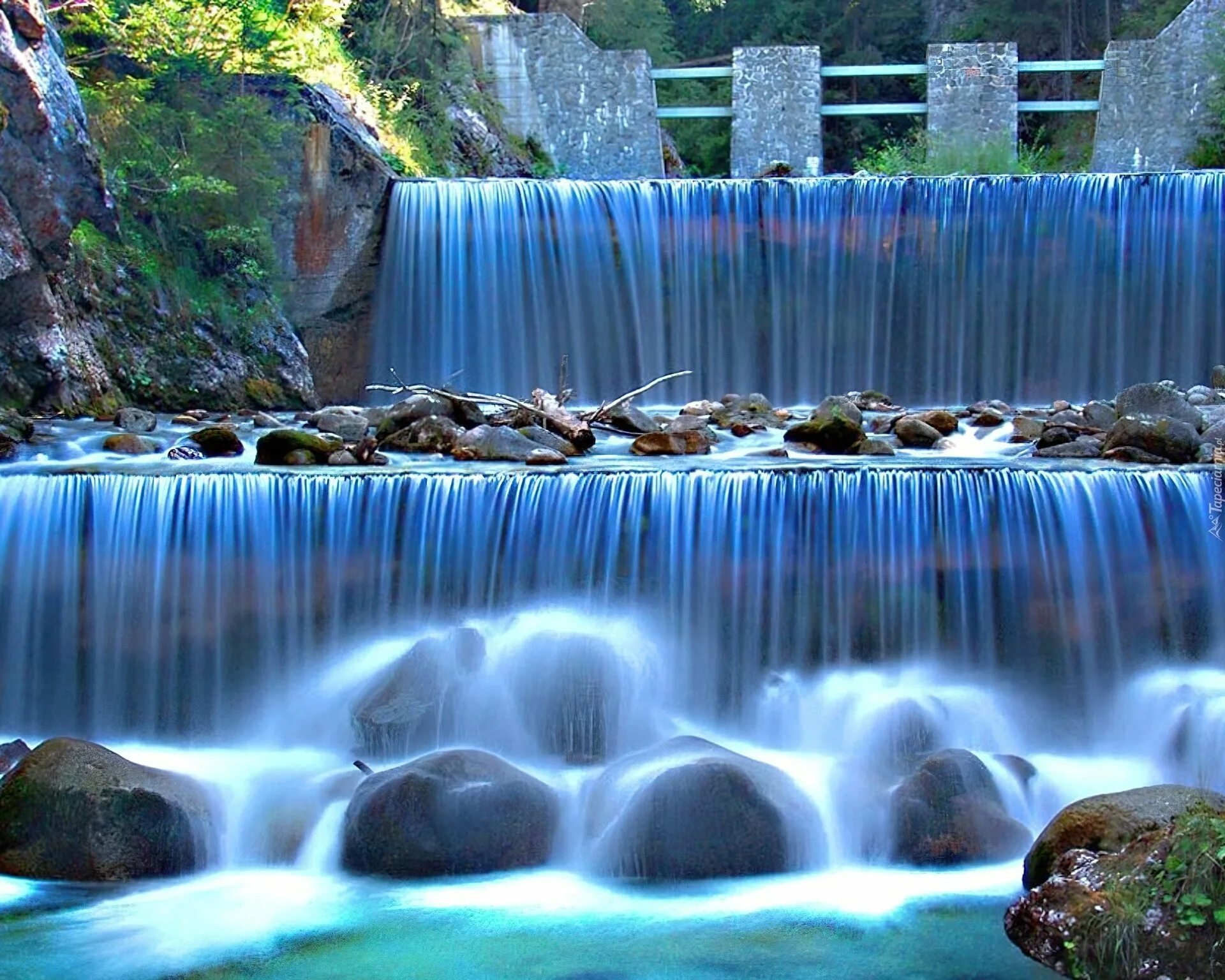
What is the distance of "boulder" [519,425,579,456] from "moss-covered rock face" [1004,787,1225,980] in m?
5.93

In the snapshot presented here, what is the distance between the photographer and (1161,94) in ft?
76.9

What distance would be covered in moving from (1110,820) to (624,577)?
3272 mm

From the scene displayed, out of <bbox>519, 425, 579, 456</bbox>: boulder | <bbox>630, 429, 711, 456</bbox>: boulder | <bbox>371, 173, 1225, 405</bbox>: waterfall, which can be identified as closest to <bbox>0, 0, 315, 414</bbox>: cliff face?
<bbox>371, 173, 1225, 405</bbox>: waterfall

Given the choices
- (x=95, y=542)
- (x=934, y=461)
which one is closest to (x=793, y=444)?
(x=934, y=461)

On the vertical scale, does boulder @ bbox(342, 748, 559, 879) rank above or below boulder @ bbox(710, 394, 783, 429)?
below

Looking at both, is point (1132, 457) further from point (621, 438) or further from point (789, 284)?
point (789, 284)

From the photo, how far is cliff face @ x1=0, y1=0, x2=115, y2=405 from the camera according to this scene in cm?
1203

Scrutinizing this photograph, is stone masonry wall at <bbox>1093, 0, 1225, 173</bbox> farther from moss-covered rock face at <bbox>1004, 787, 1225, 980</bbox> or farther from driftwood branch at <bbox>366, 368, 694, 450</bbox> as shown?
moss-covered rock face at <bbox>1004, 787, 1225, 980</bbox>

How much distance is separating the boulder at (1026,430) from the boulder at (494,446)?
368 centimetres

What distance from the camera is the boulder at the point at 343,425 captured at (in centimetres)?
1188

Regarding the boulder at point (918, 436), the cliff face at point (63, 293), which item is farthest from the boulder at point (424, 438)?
the boulder at point (918, 436)

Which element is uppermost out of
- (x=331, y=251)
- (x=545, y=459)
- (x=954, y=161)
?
(x=954, y=161)

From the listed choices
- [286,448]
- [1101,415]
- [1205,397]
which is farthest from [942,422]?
[286,448]

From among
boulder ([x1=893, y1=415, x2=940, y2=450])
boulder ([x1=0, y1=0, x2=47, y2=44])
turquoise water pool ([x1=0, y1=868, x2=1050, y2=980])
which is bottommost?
turquoise water pool ([x1=0, y1=868, x2=1050, y2=980])
